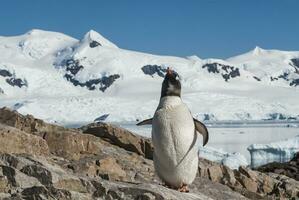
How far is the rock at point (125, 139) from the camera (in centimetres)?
1168

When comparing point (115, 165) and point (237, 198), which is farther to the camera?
point (237, 198)

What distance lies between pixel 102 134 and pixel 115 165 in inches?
123

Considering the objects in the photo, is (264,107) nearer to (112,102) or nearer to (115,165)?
(112,102)

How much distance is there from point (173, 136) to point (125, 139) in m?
4.55

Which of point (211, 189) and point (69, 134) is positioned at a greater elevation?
point (69, 134)

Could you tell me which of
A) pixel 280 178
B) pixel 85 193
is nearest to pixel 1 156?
pixel 85 193

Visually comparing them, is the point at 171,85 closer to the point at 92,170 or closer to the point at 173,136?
the point at 173,136

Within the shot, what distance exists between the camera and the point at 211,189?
32.0ft

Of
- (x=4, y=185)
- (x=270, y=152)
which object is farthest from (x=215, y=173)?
(x=270, y=152)

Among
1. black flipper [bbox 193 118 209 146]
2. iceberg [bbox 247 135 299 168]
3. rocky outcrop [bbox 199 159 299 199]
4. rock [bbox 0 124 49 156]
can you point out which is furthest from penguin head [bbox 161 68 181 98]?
iceberg [bbox 247 135 299 168]

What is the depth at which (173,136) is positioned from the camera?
7301 millimetres

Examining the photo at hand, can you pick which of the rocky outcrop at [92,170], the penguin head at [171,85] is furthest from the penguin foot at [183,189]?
the penguin head at [171,85]

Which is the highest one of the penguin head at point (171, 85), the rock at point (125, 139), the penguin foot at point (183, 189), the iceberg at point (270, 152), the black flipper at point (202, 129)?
the penguin head at point (171, 85)

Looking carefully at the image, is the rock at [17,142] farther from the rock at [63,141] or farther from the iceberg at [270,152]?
the iceberg at [270,152]
